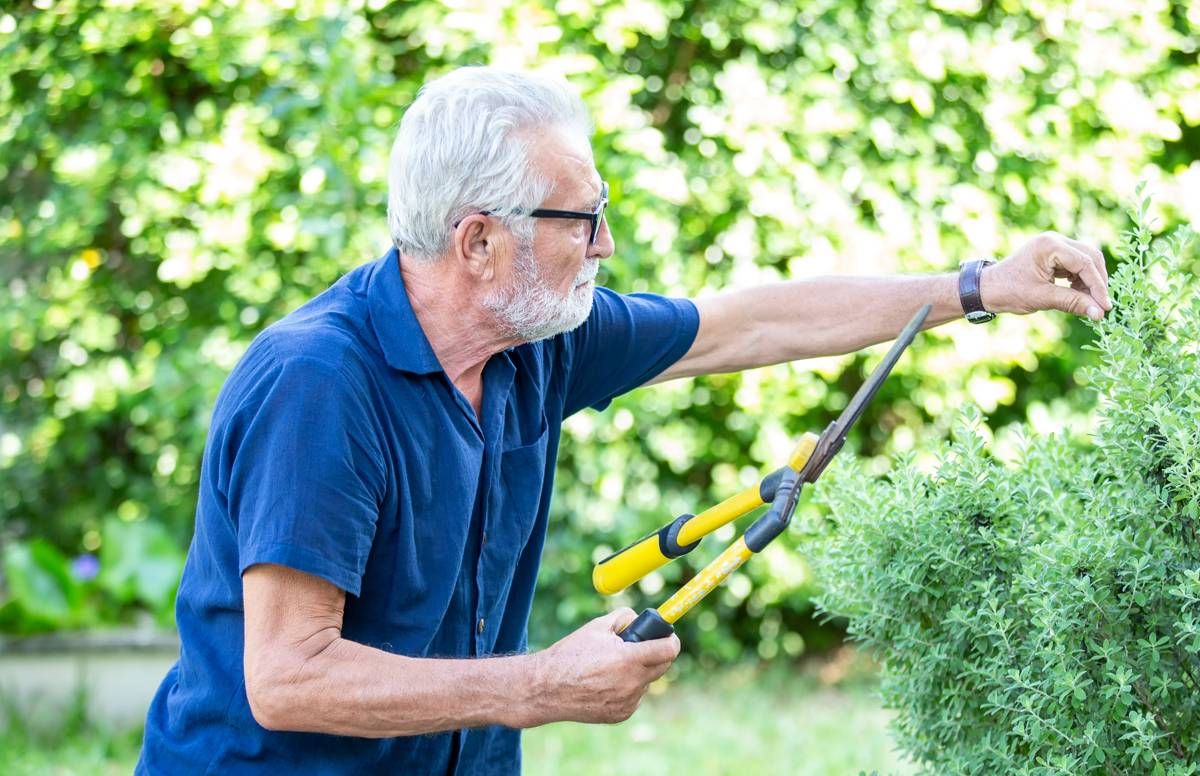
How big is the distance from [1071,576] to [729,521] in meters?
0.46

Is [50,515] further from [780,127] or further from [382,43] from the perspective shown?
[780,127]

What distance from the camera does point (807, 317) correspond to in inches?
97.4

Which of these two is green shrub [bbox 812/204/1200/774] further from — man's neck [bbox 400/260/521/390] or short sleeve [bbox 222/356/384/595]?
short sleeve [bbox 222/356/384/595]

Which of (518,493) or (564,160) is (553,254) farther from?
(518,493)

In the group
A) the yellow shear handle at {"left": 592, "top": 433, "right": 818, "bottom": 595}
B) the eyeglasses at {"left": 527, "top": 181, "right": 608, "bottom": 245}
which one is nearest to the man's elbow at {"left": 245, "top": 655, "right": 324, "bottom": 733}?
the yellow shear handle at {"left": 592, "top": 433, "right": 818, "bottom": 595}

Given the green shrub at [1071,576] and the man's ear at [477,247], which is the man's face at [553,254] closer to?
the man's ear at [477,247]

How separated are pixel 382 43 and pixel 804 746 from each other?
9.43 feet

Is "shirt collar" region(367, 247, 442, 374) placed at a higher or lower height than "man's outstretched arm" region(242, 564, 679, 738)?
higher

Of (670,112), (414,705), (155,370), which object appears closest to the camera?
(414,705)

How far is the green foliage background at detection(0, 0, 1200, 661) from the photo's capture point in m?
4.31

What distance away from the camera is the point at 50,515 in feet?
18.4

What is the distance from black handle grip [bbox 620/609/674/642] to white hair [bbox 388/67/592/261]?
63 centimetres

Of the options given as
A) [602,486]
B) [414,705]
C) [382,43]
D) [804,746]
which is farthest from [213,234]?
[414,705]

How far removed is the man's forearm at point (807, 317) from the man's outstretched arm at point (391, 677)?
2.79ft
